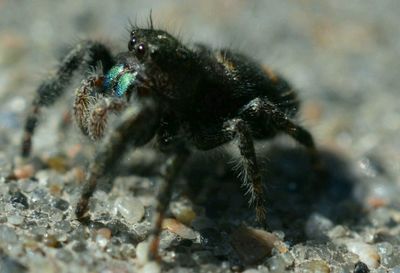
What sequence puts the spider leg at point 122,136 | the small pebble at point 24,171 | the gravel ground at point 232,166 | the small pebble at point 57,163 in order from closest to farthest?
the spider leg at point 122,136, the gravel ground at point 232,166, the small pebble at point 24,171, the small pebble at point 57,163

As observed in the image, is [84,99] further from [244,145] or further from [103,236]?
[244,145]

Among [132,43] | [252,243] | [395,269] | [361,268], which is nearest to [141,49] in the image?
[132,43]

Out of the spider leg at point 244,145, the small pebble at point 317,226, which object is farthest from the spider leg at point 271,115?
the small pebble at point 317,226

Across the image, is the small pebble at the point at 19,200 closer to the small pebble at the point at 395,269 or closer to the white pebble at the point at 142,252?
the white pebble at the point at 142,252

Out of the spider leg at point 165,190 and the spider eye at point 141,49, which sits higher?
the spider eye at point 141,49

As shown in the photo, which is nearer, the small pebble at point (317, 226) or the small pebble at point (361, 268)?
the small pebble at point (361, 268)

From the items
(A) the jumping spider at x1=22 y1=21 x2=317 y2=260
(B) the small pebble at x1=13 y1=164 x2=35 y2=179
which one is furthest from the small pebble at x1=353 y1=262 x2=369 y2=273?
(B) the small pebble at x1=13 y1=164 x2=35 y2=179

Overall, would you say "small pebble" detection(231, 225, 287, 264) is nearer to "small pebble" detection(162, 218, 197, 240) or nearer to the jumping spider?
the jumping spider
